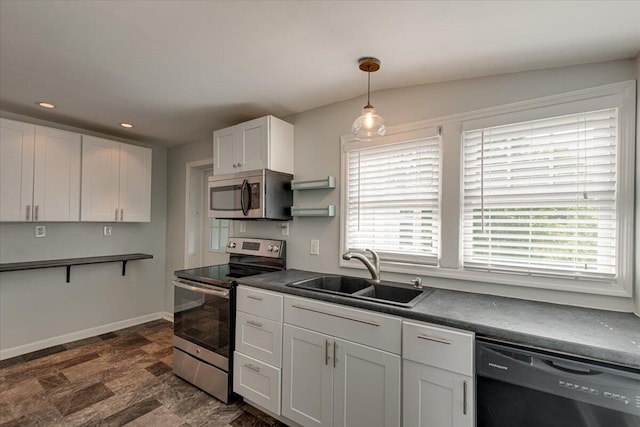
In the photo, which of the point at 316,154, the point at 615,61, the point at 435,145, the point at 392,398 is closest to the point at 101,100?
the point at 316,154

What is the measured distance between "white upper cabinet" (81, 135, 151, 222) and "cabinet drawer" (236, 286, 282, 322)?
220cm

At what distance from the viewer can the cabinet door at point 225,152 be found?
2857mm

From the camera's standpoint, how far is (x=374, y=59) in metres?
1.81

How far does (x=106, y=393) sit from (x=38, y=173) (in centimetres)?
211

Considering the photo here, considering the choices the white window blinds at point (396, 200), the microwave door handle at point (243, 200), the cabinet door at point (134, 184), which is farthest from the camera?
the cabinet door at point (134, 184)

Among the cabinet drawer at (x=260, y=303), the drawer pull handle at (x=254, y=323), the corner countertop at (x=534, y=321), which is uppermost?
the corner countertop at (x=534, y=321)

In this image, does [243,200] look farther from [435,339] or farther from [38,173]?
[38,173]

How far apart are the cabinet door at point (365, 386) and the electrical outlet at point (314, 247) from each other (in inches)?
39.2

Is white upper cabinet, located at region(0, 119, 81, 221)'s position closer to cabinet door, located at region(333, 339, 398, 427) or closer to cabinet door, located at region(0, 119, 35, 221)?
cabinet door, located at region(0, 119, 35, 221)

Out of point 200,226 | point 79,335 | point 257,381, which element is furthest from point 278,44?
point 79,335

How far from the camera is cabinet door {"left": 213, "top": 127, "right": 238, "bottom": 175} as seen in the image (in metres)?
2.86

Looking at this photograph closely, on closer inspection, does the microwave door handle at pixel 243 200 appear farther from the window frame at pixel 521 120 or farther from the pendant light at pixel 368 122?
the pendant light at pixel 368 122

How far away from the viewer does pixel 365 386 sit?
161 centimetres

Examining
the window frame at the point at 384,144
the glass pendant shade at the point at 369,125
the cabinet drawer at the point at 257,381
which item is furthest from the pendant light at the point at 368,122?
the cabinet drawer at the point at 257,381
